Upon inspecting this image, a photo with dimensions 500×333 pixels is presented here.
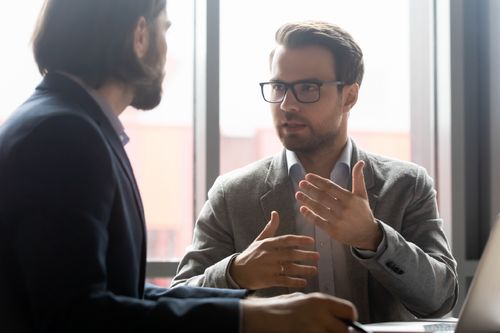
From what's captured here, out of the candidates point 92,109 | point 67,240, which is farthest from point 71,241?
point 92,109

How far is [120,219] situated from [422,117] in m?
2.21

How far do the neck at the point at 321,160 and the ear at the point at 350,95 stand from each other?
15 cm

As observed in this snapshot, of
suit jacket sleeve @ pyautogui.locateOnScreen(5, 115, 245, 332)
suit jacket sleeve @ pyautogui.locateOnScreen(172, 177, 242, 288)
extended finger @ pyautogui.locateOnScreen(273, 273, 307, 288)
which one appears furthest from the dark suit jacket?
suit jacket sleeve @ pyautogui.locateOnScreen(172, 177, 242, 288)

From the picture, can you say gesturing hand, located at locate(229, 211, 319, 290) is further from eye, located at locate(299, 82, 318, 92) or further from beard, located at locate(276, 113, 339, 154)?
eye, located at locate(299, 82, 318, 92)

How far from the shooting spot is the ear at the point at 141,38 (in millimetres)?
1510

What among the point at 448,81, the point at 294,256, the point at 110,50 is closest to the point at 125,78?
the point at 110,50

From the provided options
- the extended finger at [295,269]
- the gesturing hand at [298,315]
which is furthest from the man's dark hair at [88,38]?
the extended finger at [295,269]

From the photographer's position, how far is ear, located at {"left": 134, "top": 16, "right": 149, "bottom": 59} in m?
1.51

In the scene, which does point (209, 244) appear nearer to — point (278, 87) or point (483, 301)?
point (278, 87)

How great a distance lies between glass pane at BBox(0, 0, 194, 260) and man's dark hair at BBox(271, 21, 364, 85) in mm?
620

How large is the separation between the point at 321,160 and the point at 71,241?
146cm

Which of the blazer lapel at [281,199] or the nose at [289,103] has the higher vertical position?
the nose at [289,103]

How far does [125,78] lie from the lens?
1.51m

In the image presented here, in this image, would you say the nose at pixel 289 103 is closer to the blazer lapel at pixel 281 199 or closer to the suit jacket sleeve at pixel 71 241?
the blazer lapel at pixel 281 199
